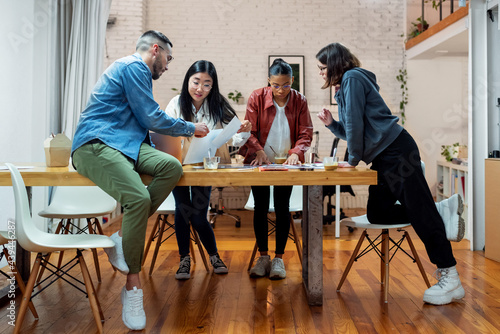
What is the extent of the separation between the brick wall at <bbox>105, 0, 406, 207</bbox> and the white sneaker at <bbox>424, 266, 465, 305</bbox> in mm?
4498

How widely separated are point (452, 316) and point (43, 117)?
3.33 meters

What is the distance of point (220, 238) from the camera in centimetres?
464

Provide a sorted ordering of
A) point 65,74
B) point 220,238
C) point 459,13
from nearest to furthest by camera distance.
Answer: point 65,74 → point 220,238 → point 459,13

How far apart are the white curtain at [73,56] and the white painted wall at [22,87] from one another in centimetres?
18

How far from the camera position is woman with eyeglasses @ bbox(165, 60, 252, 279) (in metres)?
2.83

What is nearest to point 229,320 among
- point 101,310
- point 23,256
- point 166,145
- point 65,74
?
point 101,310

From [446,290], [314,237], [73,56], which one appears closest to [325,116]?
[314,237]

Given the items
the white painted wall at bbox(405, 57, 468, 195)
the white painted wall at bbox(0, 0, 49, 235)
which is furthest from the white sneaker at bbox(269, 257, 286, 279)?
the white painted wall at bbox(405, 57, 468, 195)

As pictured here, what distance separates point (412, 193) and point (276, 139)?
3.19ft

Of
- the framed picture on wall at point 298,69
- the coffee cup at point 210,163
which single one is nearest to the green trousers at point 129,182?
the coffee cup at point 210,163

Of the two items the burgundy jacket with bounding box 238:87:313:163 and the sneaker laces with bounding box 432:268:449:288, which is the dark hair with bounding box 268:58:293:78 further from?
the sneaker laces with bounding box 432:268:449:288

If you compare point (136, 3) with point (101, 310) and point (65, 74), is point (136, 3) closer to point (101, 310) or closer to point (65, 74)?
point (65, 74)

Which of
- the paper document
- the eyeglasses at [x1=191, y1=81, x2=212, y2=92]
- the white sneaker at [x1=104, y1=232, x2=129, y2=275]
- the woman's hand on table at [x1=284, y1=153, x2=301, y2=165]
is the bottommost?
the white sneaker at [x1=104, y1=232, x2=129, y2=275]

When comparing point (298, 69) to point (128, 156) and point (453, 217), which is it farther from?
point (128, 156)
